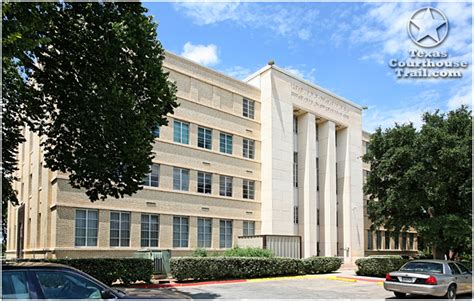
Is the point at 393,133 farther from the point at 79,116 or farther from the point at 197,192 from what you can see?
the point at 79,116

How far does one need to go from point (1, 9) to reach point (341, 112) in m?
34.1

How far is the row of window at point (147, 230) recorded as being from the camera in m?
23.8

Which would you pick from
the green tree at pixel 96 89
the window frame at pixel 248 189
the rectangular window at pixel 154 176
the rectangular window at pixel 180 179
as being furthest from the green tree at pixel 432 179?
the green tree at pixel 96 89

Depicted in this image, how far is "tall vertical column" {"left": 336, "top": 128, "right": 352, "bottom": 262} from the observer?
39031 mm

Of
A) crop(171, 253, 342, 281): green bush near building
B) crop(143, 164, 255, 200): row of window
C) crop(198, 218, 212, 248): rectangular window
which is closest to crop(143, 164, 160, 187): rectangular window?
crop(143, 164, 255, 200): row of window

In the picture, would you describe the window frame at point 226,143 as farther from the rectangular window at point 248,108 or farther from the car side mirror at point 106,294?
the car side mirror at point 106,294

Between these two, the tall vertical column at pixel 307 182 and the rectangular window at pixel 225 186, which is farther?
the tall vertical column at pixel 307 182

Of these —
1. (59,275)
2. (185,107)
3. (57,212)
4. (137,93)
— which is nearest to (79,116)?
(137,93)

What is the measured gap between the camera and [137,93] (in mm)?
15234

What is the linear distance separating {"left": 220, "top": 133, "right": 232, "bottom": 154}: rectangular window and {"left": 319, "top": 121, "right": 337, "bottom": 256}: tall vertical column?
409 inches

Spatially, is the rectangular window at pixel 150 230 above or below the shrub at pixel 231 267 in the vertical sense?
above

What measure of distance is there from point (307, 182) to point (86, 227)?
17962mm

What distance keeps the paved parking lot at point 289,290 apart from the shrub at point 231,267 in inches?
58.3

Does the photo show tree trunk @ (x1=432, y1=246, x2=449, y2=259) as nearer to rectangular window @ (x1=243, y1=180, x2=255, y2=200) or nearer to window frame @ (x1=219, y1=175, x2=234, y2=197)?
rectangular window @ (x1=243, y1=180, x2=255, y2=200)
